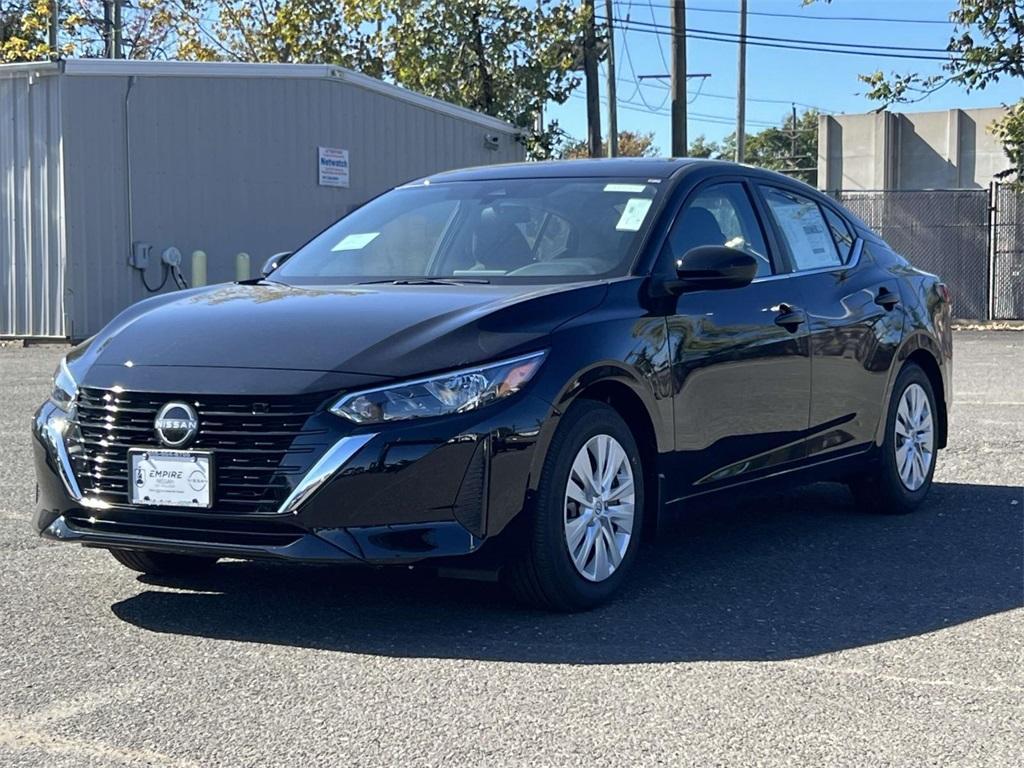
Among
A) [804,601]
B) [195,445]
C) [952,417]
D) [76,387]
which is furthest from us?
[952,417]

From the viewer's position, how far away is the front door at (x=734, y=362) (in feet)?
18.2

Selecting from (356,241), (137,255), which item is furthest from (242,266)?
(356,241)

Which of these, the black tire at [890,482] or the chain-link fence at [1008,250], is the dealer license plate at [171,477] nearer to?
the black tire at [890,482]

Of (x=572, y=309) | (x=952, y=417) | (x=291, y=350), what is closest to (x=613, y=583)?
(x=572, y=309)

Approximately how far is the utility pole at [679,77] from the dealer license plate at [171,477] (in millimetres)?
22295

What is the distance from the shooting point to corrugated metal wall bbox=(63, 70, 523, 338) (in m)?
19.4

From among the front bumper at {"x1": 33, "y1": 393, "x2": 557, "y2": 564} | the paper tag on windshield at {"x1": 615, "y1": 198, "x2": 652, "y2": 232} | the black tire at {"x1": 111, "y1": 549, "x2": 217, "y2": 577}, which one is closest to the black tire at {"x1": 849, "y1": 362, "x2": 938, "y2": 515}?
the paper tag on windshield at {"x1": 615, "y1": 198, "x2": 652, "y2": 232}

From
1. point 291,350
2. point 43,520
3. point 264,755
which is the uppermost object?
point 291,350

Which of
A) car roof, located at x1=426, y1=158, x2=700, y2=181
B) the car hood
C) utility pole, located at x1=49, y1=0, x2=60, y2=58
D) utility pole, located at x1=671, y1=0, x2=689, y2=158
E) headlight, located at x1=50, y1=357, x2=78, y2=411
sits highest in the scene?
utility pole, located at x1=49, y1=0, x2=60, y2=58

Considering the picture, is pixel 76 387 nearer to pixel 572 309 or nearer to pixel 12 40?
pixel 572 309

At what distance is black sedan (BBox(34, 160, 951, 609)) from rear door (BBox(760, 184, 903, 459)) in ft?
0.07

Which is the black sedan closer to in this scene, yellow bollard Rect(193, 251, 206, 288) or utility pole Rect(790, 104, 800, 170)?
yellow bollard Rect(193, 251, 206, 288)

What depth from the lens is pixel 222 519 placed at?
15.0 ft

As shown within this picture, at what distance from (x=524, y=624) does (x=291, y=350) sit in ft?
3.90
